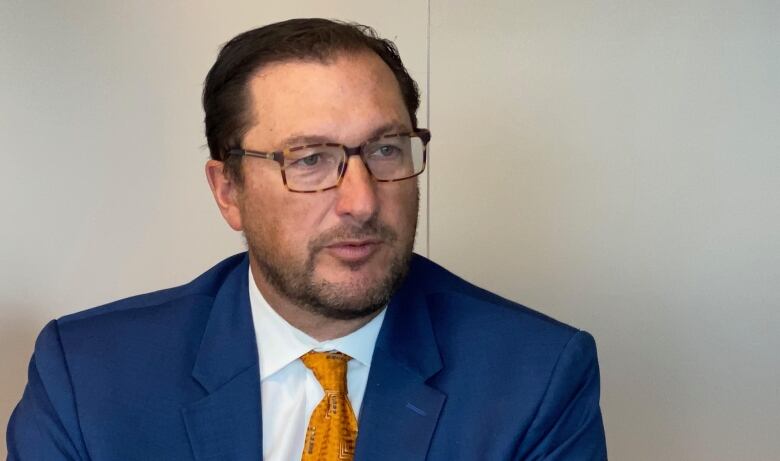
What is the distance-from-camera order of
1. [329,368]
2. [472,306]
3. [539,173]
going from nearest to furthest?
1. [329,368]
2. [472,306]
3. [539,173]

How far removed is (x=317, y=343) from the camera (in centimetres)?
162

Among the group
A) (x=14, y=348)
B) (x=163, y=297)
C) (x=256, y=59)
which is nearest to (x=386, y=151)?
(x=256, y=59)

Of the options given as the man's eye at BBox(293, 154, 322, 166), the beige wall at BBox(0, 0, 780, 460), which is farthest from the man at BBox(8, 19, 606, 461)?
the beige wall at BBox(0, 0, 780, 460)

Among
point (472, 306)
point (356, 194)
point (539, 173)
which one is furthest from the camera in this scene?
point (539, 173)

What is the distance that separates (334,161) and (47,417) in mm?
647

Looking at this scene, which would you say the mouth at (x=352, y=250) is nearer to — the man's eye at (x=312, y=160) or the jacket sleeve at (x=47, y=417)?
the man's eye at (x=312, y=160)

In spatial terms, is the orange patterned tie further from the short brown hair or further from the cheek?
the short brown hair

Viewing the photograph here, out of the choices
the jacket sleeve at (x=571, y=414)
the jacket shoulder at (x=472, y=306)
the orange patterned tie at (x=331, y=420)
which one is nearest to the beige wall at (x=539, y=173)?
the jacket shoulder at (x=472, y=306)

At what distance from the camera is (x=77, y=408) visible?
1.56 metres

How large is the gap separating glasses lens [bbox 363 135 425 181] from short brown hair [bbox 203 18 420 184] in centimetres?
13

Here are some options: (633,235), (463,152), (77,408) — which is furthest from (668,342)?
(77,408)

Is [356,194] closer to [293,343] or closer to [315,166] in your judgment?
[315,166]

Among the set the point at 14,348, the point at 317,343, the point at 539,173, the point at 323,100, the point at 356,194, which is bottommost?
the point at 14,348

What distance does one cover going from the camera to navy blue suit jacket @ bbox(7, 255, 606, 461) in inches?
60.0
